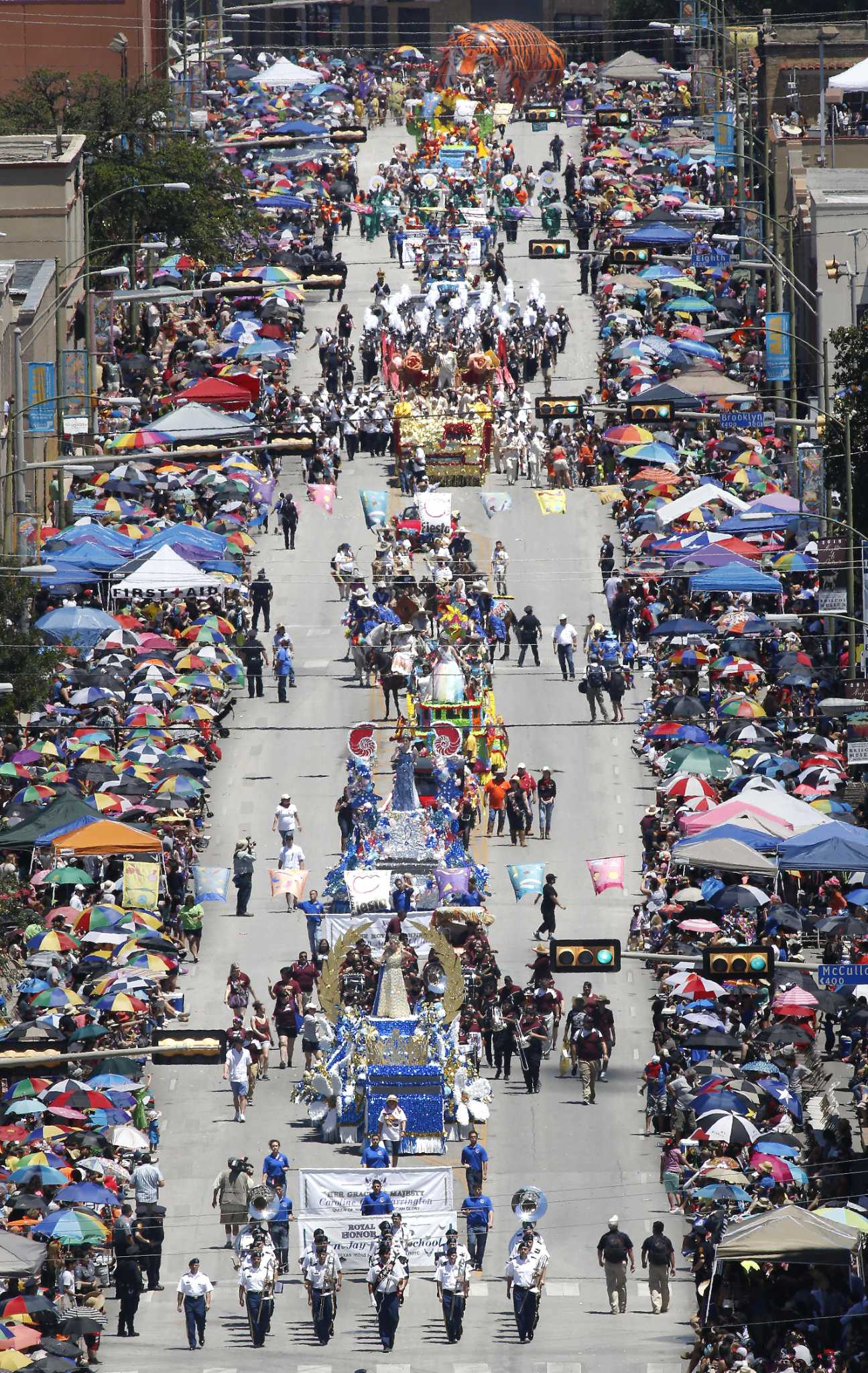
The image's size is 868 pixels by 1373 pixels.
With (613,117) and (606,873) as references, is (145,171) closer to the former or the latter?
(613,117)

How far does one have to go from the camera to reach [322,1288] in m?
42.5

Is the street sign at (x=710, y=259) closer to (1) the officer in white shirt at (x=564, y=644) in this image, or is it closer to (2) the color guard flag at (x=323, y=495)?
(2) the color guard flag at (x=323, y=495)

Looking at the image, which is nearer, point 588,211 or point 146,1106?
point 146,1106

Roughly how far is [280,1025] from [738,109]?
59785mm

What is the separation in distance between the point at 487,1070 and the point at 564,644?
1773 cm

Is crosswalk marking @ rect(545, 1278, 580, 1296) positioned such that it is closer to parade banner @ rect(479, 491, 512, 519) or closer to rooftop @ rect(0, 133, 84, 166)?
parade banner @ rect(479, 491, 512, 519)

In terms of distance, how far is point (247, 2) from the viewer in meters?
160

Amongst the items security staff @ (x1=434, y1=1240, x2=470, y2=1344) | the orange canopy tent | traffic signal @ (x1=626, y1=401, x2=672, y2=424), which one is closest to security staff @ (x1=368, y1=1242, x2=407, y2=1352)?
security staff @ (x1=434, y1=1240, x2=470, y2=1344)

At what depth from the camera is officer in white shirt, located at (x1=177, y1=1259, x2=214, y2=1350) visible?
1656 inches

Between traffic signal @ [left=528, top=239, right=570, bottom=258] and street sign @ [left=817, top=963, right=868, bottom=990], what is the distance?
48324 millimetres

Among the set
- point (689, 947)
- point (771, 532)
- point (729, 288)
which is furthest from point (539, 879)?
point (729, 288)

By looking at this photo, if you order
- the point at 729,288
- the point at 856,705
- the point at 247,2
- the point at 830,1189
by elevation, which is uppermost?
the point at 247,2

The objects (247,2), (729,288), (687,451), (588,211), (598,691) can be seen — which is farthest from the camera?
(247,2)

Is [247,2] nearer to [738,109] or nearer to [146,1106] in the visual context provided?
[738,109]
